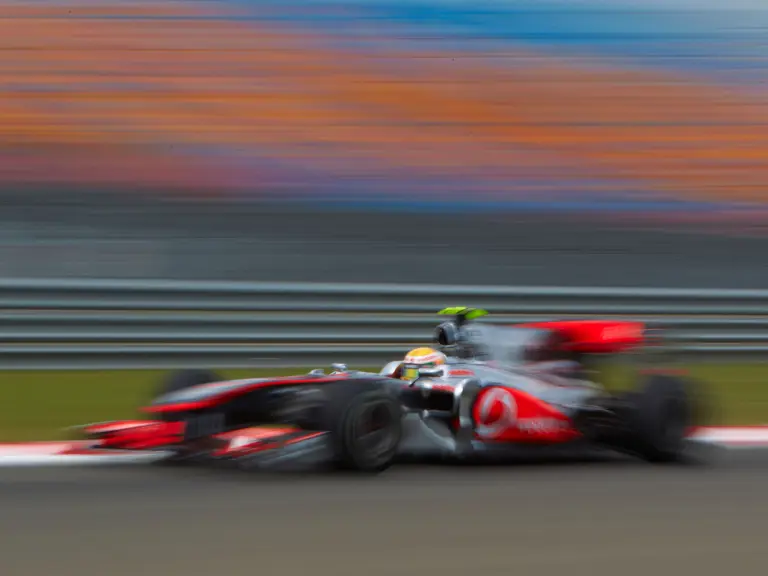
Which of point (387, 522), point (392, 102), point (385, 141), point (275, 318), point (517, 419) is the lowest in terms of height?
point (387, 522)

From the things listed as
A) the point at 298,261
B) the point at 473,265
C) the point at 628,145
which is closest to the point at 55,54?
the point at 298,261

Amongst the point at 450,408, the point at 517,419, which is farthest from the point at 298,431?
the point at 517,419

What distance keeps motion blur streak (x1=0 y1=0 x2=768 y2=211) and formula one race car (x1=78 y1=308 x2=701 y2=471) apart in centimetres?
419

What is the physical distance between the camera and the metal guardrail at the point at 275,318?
824cm

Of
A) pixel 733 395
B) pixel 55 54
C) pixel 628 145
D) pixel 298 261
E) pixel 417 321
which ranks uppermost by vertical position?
pixel 55 54

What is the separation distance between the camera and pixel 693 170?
1158 centimetres

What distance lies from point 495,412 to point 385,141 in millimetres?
6048

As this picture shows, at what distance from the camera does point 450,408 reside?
5.52 meters

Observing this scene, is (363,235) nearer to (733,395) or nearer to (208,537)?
(733,395)

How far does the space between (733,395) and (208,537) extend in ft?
18.6

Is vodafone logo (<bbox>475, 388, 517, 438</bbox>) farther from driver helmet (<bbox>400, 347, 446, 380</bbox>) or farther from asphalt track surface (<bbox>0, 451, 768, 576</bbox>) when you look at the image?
driver helmet (<bbox>400, 347, 446, 380</bbox>)

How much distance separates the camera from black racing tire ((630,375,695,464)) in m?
5.82

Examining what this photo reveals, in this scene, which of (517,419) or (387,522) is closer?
(387,522)

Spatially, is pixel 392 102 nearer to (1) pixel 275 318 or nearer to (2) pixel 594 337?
(1) pixel 275 318
